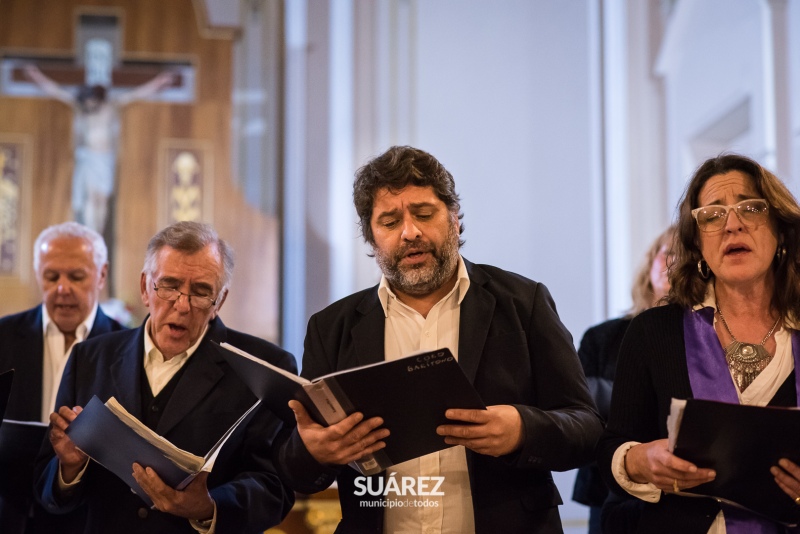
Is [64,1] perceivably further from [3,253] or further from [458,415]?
[458,415]

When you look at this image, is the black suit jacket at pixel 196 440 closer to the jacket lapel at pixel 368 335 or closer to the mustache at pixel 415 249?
the jacket lapel at pixel 368 335

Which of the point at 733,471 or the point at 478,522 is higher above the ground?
the point at 733,471

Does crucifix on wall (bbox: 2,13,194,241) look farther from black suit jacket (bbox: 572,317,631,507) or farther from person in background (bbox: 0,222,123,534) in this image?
black suit jacket (bbox: 572,317,631,507)

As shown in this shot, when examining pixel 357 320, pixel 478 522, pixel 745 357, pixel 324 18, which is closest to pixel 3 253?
pixel 324 18

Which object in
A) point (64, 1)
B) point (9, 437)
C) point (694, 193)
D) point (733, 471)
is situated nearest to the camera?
point (733, 471)

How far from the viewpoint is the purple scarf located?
2111mm

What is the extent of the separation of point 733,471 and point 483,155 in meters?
3.88

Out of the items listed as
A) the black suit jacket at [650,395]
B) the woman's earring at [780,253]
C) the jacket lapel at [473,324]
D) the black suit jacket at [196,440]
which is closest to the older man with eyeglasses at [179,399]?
the black suit jacket at [196,440]

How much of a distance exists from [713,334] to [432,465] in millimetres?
798

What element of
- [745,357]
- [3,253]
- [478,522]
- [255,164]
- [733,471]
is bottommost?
[478,522]

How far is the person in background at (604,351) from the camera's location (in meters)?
3.26

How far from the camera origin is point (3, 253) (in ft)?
18.4

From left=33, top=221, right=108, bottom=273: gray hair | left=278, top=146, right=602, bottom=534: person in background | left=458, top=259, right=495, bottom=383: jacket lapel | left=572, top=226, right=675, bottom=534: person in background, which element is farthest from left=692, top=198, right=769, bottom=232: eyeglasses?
left=33, top=221, right=108, bottom=273: gray hair

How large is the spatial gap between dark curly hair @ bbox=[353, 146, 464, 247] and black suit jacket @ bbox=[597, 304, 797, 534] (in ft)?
2.16
